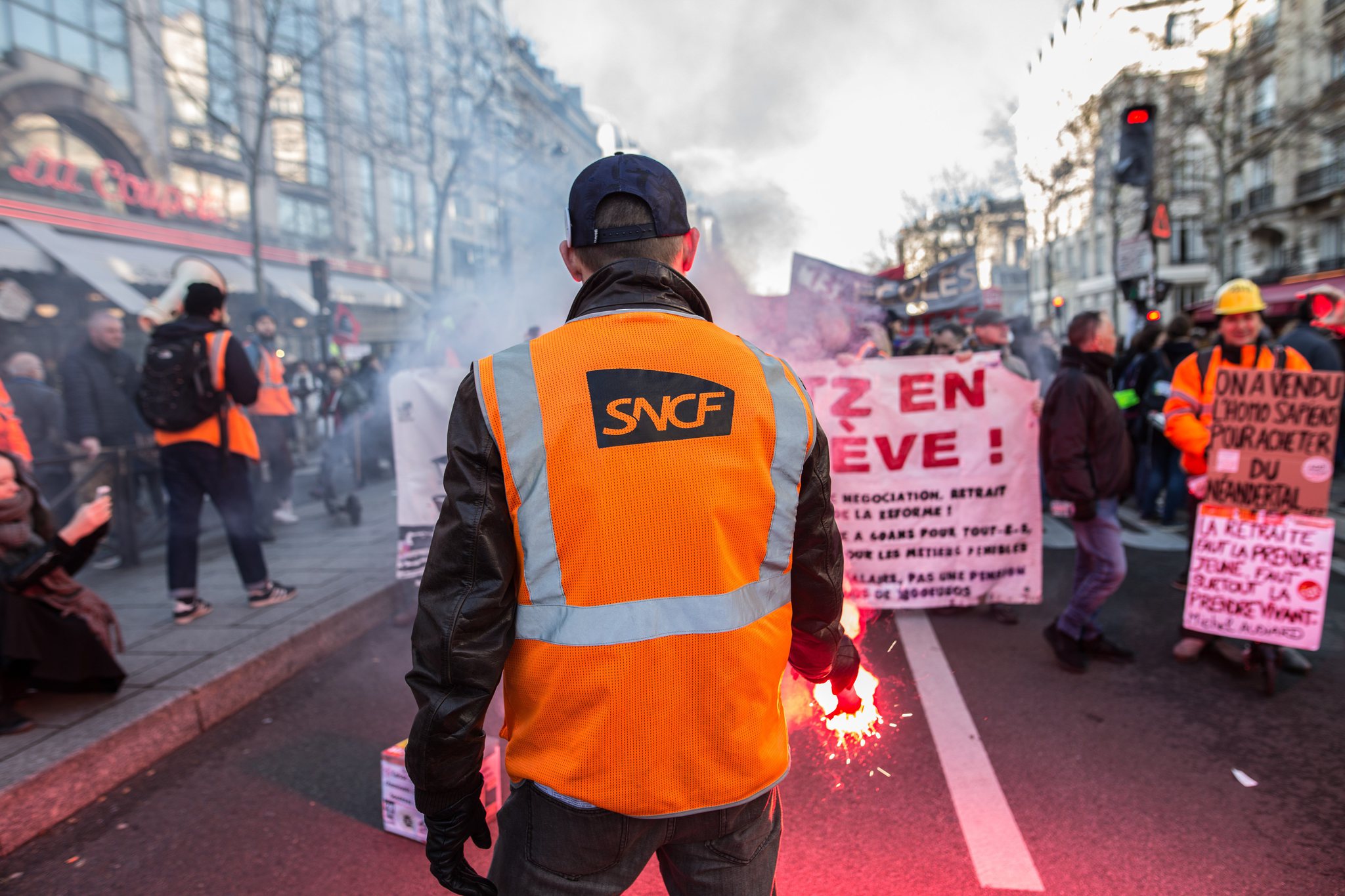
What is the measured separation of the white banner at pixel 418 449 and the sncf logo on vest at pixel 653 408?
3486 millimetres

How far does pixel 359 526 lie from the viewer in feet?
25.0

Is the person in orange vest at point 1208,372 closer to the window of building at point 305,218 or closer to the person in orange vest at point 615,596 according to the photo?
the person in orange vest at point 615,596

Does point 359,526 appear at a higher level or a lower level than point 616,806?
lower

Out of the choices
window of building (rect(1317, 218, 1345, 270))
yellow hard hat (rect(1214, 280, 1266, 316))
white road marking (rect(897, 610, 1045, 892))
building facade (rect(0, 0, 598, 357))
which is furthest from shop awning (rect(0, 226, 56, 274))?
window of building (rect(1317, 218, 1345, 270))

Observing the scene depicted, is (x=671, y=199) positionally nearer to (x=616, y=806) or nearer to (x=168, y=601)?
(x=616, y=806)

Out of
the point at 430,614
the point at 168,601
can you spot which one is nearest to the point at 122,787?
the point at 168,601

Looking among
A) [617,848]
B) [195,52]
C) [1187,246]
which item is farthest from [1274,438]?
[1187,246]

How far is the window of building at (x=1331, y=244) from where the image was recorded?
95.3ft

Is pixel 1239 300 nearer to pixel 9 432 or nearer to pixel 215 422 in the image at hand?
pixel 215 422

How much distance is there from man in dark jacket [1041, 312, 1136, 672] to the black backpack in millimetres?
4529

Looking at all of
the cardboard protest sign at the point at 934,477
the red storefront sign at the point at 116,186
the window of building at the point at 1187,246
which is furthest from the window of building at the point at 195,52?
the window of building at the point at 1187,246

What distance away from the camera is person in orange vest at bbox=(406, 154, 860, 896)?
1209mm

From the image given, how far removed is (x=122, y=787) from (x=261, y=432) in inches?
199

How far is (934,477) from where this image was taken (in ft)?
15.0
